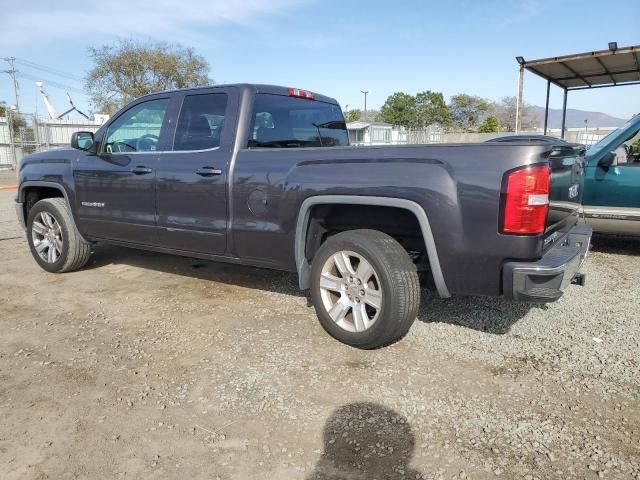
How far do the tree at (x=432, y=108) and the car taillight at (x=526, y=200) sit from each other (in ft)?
209

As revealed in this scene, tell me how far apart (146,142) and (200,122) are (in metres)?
0.70

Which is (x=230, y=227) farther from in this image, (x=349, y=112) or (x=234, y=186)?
(x=349, y=112)

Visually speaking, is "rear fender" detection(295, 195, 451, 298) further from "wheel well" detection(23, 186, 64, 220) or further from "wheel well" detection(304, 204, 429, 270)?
"wheel well" detection(23, 186, 64, 220)

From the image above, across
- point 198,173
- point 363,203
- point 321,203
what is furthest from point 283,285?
point 363,203

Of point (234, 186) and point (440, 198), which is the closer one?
point (440, 198)

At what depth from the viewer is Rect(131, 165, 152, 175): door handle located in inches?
175

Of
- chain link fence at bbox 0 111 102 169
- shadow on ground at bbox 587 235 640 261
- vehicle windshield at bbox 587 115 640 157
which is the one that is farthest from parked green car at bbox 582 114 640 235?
chain link fence at bbox 0 111 102 169

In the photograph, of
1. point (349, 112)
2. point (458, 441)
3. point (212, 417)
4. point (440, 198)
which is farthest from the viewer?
point (349, 112)

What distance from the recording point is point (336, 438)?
2508mm

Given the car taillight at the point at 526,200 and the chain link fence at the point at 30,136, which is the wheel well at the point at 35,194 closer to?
the car taillight at the point at 526,200

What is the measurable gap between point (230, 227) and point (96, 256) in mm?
3184

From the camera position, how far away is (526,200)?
2787 millimetres

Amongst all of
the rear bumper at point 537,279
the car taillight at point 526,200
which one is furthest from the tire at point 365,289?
the car taillight at point 526,200

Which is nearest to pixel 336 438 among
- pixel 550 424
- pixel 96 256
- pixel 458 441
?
pixel 458 441
